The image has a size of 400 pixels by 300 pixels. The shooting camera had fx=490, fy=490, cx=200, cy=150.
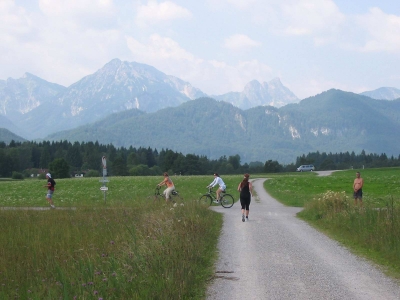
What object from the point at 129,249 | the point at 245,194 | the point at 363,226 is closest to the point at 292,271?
the point at 129,249

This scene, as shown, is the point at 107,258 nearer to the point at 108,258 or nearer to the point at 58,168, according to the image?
the point at 108,258

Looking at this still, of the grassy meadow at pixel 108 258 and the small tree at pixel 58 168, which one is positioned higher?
the small tree at pixel 58 168

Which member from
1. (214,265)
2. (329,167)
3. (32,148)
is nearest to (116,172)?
(32,148)

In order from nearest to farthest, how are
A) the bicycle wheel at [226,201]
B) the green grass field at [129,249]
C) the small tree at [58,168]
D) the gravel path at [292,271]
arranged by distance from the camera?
the green grass field at [129,249]
the gravel path at [292,271]
the bicycle wheel at [226,201]
the small tree at [58,168]

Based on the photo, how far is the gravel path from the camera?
340 inches

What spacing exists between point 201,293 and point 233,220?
1220 cm

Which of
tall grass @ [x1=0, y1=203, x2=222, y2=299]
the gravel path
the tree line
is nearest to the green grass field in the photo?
tall grass @ [x1=0, y1=203, x2=222, y2=299]

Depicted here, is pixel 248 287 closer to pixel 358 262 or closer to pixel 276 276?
pixel 276 276

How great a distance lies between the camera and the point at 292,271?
33.9 ft

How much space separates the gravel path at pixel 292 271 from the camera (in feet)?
28.3

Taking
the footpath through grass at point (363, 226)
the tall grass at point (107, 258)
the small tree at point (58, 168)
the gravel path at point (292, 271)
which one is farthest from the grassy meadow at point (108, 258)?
the small tree at point (58, 168)

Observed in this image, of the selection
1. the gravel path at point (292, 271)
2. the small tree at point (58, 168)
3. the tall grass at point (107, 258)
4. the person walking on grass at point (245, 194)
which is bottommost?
the gravel path at point (292, 271)

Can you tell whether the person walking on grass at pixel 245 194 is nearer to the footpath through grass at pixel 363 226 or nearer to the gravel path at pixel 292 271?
the footpath through grass at pixel 363 226

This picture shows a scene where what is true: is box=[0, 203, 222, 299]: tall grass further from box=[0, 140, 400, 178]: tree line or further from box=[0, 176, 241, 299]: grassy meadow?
box=[0, 140, 400, 178]: tree line
